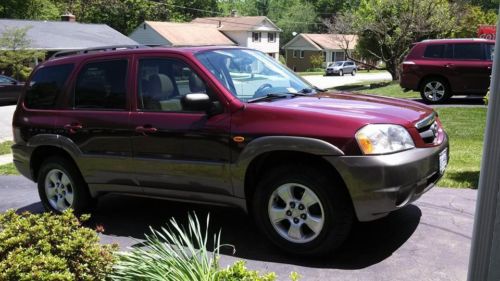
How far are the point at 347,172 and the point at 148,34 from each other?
53.1 m

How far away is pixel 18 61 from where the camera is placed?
32.8m

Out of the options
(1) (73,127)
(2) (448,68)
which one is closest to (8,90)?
(2) (448,68)

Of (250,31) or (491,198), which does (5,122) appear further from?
(250,31)

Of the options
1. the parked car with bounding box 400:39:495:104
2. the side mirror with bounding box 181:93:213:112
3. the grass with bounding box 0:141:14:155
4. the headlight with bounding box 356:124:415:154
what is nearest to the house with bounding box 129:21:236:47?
the parked car with bounding box 400:39:495:104

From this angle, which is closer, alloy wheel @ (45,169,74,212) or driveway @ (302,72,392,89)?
alloy wheel @ (45,169,74,212)

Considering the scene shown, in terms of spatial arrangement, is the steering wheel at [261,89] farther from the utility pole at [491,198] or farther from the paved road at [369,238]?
the utility pole at [491,198]

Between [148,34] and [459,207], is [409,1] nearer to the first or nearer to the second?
[459,207]

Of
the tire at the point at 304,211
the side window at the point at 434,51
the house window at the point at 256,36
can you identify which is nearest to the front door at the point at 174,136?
the tire at the point at 304,211

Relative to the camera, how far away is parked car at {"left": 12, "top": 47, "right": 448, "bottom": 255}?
13.9 feet

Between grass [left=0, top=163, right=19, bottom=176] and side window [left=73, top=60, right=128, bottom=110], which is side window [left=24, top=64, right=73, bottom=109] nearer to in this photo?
side window [left=73, top=60, right=128, bottom=110]

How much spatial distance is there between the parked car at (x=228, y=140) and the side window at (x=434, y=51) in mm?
9997

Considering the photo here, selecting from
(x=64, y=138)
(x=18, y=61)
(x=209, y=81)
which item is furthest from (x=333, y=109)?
(x=18, y=61)

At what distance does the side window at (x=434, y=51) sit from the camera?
14.5 m

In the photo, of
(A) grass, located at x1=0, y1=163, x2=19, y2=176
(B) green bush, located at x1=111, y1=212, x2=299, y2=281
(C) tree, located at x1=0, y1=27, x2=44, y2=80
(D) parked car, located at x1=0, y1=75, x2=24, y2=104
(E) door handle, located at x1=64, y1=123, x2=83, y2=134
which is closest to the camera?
(B) green bush, located at x1=111, y1=212, x2=299, y2=281
